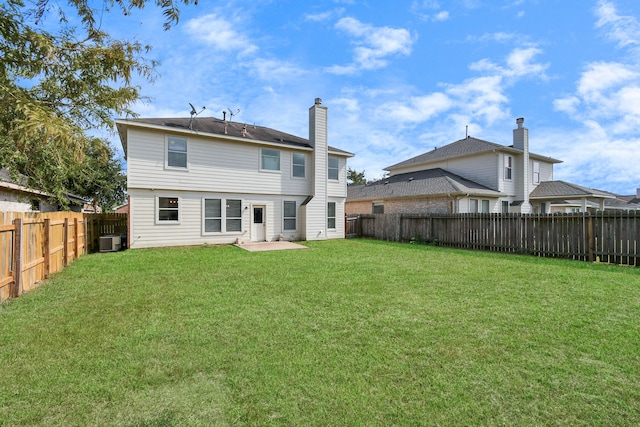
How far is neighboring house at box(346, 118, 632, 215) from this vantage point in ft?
57.5

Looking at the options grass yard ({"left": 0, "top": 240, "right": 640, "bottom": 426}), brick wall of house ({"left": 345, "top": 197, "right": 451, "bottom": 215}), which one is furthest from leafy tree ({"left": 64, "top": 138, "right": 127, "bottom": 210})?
grass yard ({"left": 0, "top": 240, "right": 640, "bottom": 426})

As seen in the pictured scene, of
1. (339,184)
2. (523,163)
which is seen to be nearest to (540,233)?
(339,184)

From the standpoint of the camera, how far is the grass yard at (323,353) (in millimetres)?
2195

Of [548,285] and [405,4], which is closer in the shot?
[548,285]

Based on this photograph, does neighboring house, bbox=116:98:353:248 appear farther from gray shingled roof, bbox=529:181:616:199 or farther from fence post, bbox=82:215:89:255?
gray shingled roof, bbox=529:181:616:199

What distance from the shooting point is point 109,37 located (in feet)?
11.9

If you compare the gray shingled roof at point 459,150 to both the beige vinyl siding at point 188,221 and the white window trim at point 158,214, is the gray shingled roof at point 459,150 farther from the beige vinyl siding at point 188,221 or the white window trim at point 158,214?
the white window trim at point 158,214

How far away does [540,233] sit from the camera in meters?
10.4

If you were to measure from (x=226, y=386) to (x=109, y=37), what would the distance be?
418 centimetres

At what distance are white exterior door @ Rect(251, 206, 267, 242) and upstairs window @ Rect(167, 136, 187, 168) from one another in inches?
149

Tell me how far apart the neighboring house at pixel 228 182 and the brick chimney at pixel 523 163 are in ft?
37.9

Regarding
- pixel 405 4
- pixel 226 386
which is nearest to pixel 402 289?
pixel 226 386

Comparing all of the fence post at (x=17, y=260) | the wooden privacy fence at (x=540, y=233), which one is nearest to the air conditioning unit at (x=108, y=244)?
the fence post at (x=17, y=260)

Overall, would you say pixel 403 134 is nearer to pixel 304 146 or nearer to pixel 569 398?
pixel 304 146
